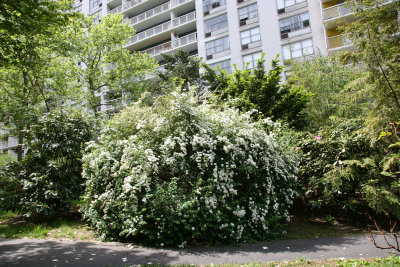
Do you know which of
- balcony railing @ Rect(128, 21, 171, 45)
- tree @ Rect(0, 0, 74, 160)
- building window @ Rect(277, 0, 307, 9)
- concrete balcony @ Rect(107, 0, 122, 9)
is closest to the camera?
tree @ Rect(0, 0, 74, 160)

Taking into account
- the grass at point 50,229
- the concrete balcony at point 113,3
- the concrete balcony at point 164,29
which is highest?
the concrete balcony at point 113,3

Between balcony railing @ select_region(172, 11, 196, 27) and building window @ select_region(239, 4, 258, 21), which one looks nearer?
building window @ select_region(239, 4, 258, 21)

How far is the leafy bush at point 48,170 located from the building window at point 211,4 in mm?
25049

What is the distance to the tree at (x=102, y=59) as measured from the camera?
58.7 feet

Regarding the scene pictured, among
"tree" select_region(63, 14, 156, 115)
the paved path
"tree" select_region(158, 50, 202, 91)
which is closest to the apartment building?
"tree" select_region(63, 14, 156, 115)

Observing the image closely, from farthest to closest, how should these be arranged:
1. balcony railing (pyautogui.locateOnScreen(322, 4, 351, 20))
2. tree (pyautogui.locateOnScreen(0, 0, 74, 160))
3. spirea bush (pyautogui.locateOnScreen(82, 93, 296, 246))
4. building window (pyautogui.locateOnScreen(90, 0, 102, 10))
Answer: building window (pyautogui.locateOnScreen(90, 0, 102, 10)), balcony railing (pyautogui.locateOnScreen(322, 4, 351, 20)), tree (pyautogui.locateOnScreen(0, 0, 74, 160)), spirea bush (pyautogui.locateOnScreen(82, 93, 296, 246))

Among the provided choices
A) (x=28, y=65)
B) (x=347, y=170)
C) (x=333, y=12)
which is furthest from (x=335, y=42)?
(x=28, y=65)

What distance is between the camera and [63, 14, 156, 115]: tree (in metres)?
17.9

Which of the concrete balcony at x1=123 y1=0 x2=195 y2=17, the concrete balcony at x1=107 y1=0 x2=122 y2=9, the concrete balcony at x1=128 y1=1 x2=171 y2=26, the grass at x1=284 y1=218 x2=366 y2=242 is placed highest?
the concrete balcony at x1=107 y1=0 x2=122 y2=9

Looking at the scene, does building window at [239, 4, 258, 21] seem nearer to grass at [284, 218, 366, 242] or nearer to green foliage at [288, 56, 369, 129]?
green foliage at [288, 56, 369, 129]

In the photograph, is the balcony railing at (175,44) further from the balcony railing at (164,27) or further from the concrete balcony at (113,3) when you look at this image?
the concrete balcony at (113,3)

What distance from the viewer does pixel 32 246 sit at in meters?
5.61

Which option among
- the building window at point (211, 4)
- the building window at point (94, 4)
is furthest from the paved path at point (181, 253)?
the building window at point (94, 4)

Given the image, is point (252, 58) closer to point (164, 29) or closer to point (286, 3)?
point (286, 3)
